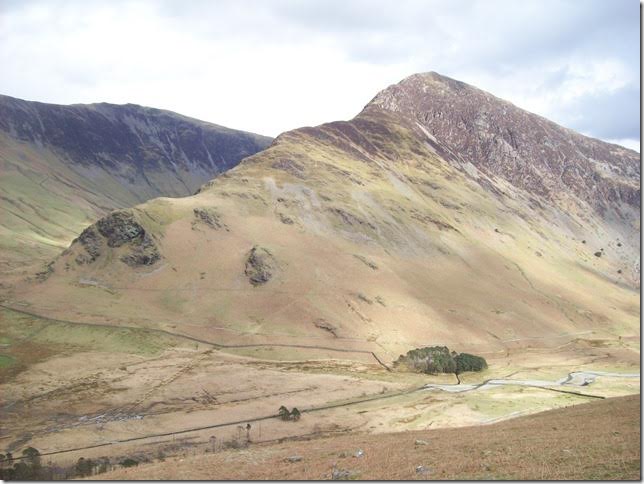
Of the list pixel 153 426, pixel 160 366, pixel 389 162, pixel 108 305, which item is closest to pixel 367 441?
pixel 153 426

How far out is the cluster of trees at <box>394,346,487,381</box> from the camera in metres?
86.9

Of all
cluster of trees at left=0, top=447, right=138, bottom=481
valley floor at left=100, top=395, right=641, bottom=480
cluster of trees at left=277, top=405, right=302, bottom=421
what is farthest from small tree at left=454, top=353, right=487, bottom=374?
cluster of trees at left=0, top=447, right=138, bottom=481

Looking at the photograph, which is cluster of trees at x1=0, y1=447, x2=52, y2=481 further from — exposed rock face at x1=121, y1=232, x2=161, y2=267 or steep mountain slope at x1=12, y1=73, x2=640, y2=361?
exposed rock face at x1=121, y1=232, x2=161, y2=267

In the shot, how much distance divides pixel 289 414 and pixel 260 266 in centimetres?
4582

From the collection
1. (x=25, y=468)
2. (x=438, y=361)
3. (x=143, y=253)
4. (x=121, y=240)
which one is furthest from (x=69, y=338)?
(x=438, y=361)

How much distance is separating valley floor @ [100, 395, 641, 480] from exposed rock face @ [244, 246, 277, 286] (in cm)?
5792

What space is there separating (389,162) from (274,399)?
4398 inches

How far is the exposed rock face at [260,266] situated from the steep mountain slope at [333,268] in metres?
0.36

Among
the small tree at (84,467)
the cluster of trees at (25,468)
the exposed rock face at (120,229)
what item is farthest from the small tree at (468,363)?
the exposed rock face at (120,229)

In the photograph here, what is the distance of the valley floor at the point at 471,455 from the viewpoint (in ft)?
91.9

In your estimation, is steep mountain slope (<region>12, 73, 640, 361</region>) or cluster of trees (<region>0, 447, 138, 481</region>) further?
steep mountain slope (<region>12, 73, 640, 361</region>)

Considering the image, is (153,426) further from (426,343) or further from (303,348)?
(426,343)

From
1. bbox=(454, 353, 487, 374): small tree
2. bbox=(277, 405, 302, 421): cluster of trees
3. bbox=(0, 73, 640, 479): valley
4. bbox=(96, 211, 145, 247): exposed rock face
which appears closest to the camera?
bbox=(0, 73, 640, 479): valley

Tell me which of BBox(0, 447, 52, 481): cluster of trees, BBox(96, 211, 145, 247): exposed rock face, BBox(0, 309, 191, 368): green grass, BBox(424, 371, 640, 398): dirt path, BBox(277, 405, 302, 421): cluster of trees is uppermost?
BBox(96, 211, 145, 247): exposed rock face
